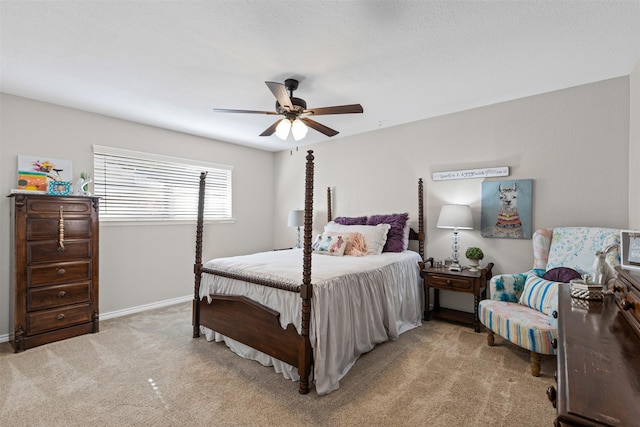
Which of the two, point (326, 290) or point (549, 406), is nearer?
point (549, 406)

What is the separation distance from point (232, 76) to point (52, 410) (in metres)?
2.75

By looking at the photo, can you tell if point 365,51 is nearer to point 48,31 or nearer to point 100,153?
point 48,31

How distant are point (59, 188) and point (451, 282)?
4.24 m

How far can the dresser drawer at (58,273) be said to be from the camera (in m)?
2.94

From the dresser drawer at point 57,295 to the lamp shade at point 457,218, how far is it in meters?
3.92

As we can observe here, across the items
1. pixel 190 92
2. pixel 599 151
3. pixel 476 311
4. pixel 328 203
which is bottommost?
pixel 476 311

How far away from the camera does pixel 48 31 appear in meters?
2.06

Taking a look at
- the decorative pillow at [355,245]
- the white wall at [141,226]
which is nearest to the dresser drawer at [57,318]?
the white wall at [141,226]

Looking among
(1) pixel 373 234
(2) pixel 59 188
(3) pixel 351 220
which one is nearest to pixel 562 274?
(1) pixel 373 234

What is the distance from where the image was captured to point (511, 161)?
132 inches

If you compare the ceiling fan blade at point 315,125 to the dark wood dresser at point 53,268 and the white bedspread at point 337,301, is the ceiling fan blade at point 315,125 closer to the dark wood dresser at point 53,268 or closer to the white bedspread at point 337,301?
the white bedspread at point 337,301

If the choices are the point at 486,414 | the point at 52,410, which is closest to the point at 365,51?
the point at 486,414

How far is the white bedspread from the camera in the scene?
2266mm

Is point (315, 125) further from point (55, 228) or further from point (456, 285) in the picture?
point (55, 228)
